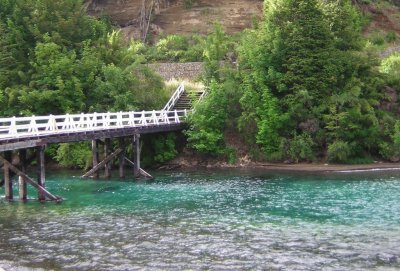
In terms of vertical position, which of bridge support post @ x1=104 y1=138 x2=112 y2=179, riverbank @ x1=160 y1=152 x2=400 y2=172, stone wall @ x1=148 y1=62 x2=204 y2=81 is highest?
stone wall @ x1=148 y1=62 x2=204 y2=81

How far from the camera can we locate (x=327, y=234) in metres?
17.7

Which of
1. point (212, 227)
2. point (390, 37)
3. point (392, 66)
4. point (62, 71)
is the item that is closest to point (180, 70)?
point (62, 71)

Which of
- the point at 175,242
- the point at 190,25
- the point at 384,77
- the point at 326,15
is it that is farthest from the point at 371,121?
the point at 190,25

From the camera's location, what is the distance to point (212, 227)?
19.0m

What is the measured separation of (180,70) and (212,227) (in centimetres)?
3199

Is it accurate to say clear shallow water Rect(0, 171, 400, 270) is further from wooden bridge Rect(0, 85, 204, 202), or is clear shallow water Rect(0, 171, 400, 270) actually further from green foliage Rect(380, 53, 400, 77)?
green foliage Rect(380, 53, 400, 77)

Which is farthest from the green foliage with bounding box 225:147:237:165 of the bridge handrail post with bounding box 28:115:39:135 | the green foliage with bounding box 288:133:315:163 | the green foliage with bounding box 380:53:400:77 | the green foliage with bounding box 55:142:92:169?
the bridge handrail post with bounding box 28:115:39:135

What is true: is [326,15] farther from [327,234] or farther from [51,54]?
[327,234]

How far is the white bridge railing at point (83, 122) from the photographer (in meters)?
24.9

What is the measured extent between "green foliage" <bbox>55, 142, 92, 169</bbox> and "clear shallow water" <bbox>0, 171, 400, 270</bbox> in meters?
8.49

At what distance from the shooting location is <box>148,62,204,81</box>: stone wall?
48.9 m

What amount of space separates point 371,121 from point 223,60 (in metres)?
14.3

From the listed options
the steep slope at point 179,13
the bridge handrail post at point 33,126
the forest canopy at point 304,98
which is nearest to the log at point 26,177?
the bridge handrail post at point 33,126

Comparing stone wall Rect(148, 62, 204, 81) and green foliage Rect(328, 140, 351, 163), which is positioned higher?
stone wall Rect(148, 62, 204, 81)
